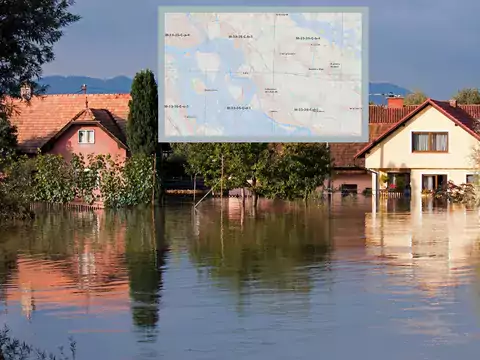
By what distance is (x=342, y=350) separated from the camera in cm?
1346

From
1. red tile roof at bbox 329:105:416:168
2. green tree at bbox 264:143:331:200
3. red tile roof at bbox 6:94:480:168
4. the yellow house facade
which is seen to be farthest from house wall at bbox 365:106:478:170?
Result: green tree at bbox 264:143:331:200

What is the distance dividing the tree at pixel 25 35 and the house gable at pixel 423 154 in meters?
45.6

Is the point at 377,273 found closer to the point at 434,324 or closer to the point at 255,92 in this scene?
the point at 434,324

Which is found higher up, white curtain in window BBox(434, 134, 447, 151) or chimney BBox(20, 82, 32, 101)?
white curtain in window BBox(434, 134, 447, 151)

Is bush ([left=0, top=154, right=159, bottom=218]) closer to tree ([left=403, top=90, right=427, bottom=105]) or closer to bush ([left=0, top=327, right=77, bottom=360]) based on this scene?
bush ([left=0, top=327, right=77, bottom=360])

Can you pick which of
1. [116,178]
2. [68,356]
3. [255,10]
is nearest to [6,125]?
[68,356]

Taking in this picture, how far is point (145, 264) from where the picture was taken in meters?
23.0

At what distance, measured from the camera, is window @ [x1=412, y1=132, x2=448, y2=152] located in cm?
5659

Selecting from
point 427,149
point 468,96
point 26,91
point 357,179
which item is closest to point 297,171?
point 427,149

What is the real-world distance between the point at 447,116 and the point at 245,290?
3932 cm

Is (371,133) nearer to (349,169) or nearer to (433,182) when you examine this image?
(349,169)

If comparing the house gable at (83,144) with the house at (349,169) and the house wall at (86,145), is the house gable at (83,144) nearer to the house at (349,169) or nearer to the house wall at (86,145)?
the house wall at (86,145)

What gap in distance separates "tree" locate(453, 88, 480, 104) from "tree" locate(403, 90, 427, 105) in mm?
3397

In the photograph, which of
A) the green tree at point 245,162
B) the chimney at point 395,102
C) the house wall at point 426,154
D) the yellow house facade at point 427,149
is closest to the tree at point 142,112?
the green tree at point 245,162
